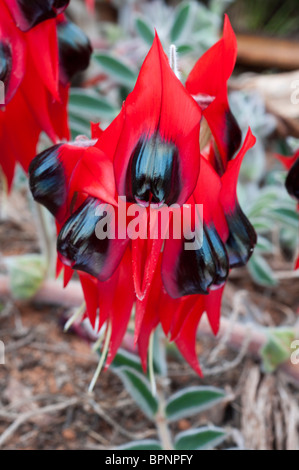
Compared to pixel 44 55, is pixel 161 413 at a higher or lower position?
lower

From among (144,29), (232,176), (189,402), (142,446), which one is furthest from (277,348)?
(144,29)

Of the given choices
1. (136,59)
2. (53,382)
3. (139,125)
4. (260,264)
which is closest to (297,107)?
(136,59)

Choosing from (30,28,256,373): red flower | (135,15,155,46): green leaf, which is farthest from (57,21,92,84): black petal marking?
(135,15,155,46): green leaf

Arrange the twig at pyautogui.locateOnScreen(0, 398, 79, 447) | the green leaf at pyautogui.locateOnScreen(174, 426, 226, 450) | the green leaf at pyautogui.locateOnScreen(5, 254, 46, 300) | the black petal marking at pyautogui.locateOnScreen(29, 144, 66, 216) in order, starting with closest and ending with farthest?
the black petal marking at pyautogui.locateOnScreen(29, 144, 66, 216)
the green leaf at pyautogui.locateOnScreen(174, 426, 226, 450)
the twig at pyautogui.locateOnScreen(0, 398, 79, 447)
the green leaf at pyautogui.locateOnScreen(5, 254, 46, 300)

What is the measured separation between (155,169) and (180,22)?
104 centimetres

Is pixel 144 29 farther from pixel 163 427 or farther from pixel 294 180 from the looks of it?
pixel 163 427

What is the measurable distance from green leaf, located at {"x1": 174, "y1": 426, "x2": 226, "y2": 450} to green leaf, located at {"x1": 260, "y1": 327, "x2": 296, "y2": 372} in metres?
0.27

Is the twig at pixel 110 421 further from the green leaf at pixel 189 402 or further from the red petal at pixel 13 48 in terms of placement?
the red petal at pixel 13 48

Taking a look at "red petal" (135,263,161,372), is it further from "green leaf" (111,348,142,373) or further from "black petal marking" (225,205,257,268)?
"green leaf" (111,348,142,373)

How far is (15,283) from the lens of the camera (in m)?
1.33

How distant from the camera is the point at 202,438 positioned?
3.03 ft

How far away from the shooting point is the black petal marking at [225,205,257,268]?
0.70m

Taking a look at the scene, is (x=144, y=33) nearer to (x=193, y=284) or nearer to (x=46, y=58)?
(x=46, y=58)

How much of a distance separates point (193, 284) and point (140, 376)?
360 millimetres
